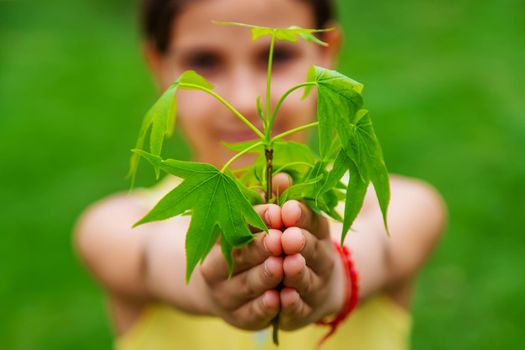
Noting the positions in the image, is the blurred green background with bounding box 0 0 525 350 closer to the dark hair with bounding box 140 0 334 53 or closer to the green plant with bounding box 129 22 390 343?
the dark hair with bounding box 140 0 334 53

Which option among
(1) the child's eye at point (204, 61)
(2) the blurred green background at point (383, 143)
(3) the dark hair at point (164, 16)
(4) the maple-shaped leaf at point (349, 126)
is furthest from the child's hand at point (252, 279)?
(2) the blurred green background at point (383, 143)

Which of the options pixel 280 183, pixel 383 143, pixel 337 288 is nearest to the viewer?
pixel 280 183

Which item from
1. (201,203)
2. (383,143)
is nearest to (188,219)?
(201,203)

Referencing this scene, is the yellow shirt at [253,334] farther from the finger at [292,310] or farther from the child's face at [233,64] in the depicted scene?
the finger at [292,310]

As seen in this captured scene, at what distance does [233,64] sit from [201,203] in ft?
2.87

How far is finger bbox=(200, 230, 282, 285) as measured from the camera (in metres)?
0.99

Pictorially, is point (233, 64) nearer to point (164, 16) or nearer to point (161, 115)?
point (164, 16)

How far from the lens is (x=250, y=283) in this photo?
3.49ft

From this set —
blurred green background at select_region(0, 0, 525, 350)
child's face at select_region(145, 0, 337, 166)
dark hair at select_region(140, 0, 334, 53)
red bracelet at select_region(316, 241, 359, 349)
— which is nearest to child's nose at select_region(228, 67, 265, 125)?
child's face at select_region(145, 0, 337, 166)

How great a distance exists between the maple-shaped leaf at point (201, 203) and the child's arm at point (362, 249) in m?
0.07

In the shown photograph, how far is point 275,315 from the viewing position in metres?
1.11

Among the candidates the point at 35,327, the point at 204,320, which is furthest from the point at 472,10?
the point at 204,320

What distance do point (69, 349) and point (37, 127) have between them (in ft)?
7.04

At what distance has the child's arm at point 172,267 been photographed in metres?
1.03
